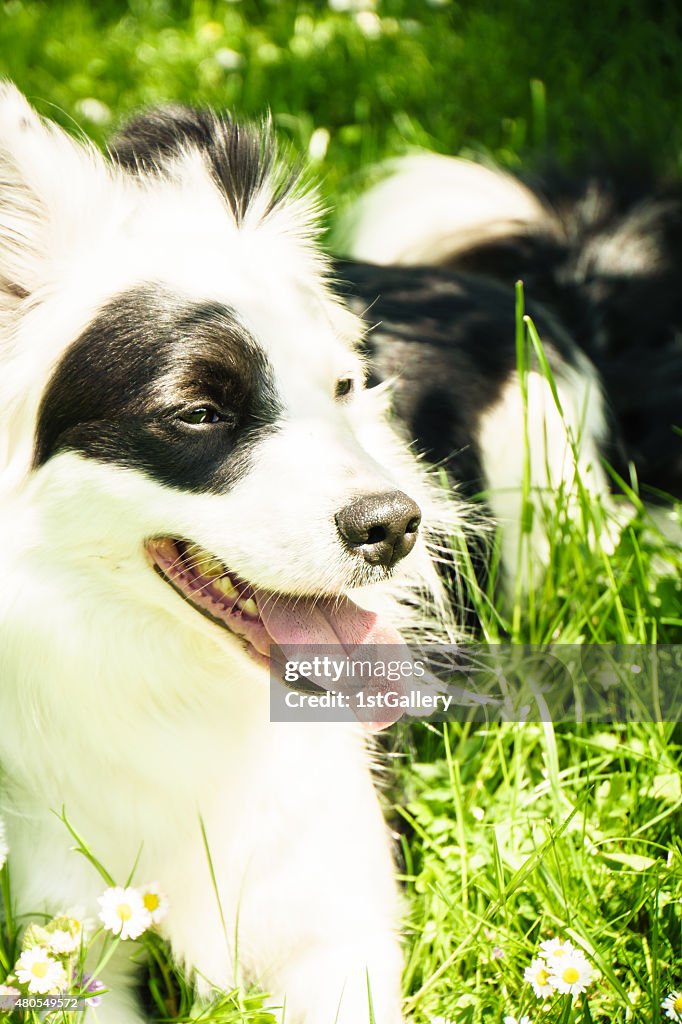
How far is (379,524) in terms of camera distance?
5.66 feet

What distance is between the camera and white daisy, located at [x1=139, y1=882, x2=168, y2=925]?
1881 millimetres

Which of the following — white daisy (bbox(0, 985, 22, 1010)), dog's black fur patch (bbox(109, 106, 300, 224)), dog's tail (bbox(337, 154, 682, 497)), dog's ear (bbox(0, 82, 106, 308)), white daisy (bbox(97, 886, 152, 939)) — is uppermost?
dog's tail (bbox(337, 154, 682, 497))

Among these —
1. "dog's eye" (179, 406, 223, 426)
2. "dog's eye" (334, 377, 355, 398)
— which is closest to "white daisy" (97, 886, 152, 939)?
"dog's eye" (179, 406, 223, 426)

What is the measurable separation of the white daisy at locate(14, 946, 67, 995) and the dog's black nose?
0.80 m

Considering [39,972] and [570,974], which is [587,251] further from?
[39,972]

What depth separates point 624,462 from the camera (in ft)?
9.84

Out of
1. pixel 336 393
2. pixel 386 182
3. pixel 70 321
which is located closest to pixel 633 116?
pixel 386 182

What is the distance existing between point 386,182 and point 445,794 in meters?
2.02

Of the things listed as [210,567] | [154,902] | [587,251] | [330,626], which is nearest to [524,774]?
[330,626]

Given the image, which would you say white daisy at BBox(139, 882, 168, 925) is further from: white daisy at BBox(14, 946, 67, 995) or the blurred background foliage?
the blurred background foliage

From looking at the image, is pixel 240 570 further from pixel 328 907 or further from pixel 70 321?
pixel 328 907

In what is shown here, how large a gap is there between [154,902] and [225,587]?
0.54 m

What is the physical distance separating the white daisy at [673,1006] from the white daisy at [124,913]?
0.82m

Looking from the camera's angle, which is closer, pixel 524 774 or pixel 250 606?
pixel 250 606
